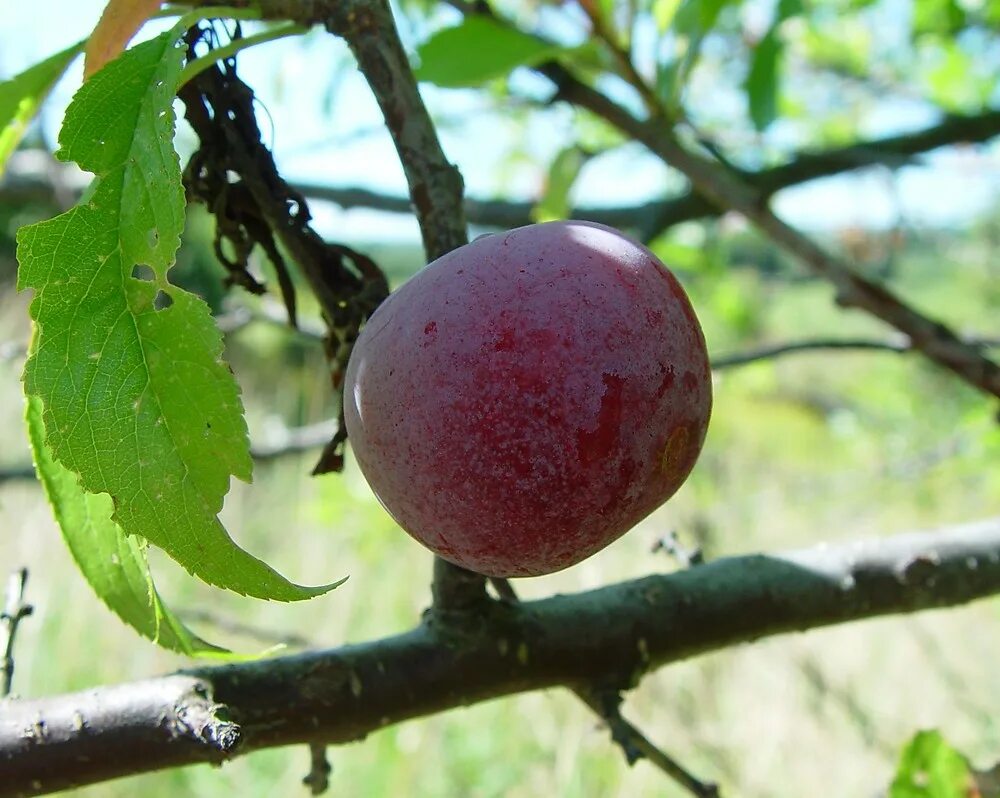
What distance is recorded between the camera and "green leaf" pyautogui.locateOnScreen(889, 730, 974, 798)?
3.09 ft

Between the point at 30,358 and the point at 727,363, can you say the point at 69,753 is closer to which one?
the point at 30,358

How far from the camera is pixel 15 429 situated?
5.01 metres

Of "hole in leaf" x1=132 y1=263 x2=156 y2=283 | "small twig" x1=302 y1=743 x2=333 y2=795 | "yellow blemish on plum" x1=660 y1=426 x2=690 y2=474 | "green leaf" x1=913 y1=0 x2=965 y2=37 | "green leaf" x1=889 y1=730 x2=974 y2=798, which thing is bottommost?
"green leaf" x1=889 y1=730 x2=974 y2=798

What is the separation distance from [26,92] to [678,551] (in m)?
0.74

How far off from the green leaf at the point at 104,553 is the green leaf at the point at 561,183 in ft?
2.49

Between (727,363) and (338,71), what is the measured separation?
1013 mm

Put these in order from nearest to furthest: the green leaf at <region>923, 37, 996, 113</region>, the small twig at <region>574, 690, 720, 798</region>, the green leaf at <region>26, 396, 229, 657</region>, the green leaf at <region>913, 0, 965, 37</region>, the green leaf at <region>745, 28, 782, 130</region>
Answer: the green leaf at <region>26, 396, 229, 657</region> → the small twig at <region>574, 690, 720, 798</region> → the green leaf at <region>745, 28, 782, 130</region> → the green leaf at <region>913, 0, 965, 37</region> → the green leaf at <region>923, 37, 996, 113</region>

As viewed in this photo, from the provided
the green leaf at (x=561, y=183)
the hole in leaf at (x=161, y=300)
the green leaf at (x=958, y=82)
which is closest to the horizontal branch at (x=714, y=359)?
the hole in leaf at (x=161, y=300)

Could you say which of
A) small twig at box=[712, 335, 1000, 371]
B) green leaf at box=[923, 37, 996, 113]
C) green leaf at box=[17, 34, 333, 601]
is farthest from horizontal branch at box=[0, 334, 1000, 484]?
green leaf at box=[923, 37, 996, 113]

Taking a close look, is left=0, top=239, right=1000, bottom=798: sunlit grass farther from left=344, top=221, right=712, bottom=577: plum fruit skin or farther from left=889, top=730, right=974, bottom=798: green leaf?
left=344, top=221, right=712, bottom=577: plum fruit skin

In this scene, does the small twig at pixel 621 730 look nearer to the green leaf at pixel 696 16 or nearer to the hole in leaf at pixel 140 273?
the hole in leaf at pixel 140 273

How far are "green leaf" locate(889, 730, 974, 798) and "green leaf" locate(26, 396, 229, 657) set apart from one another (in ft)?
2.47

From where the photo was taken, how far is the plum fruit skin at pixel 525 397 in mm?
512

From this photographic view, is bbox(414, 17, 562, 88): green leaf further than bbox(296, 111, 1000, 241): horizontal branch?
No
